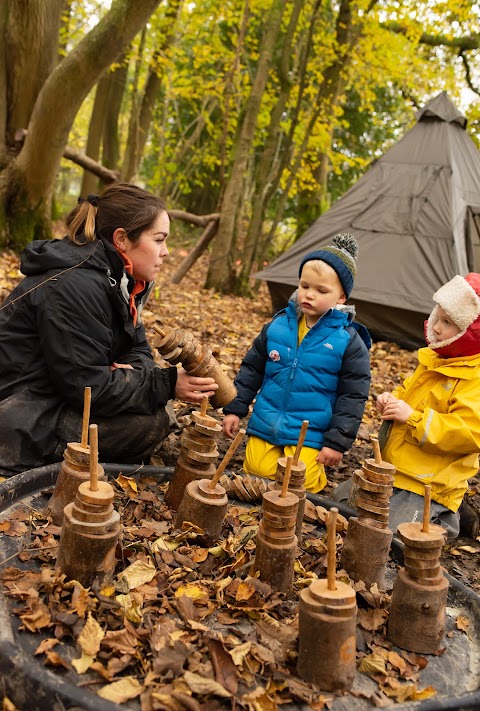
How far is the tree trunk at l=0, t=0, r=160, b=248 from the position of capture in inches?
240

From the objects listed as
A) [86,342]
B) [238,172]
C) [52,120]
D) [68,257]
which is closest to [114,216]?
[68,257]

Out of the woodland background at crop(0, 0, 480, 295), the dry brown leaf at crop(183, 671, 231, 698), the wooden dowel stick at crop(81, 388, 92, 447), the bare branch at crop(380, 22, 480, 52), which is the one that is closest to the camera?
the dry brown leaf at crop(183, 671, 231, 698)

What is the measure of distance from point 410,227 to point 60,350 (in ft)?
22.0

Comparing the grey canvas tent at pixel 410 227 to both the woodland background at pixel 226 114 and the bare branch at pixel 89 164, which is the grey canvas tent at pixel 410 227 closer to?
the woodland background at pixel 226 114

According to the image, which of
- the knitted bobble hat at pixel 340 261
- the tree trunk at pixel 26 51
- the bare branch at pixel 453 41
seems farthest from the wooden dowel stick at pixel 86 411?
the bare branch at pixel 453 41

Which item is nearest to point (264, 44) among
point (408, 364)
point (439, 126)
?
point (439, 126)

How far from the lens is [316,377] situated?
3.42 meters

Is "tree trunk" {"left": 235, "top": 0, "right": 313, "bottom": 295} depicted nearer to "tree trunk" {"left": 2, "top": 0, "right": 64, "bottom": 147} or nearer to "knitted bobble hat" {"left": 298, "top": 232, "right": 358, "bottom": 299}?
"tree trunk" {"left": 2, "top": 0, "right": 64, "bottom": 147}

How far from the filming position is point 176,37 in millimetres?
14539

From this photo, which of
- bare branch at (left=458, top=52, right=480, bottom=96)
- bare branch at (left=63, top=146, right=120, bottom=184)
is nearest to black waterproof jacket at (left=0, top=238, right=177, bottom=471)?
bare branch at (left=63, top=146, right=120, bottom=184)

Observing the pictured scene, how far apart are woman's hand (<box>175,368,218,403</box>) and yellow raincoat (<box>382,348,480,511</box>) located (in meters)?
0.98

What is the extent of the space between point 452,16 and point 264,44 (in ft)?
20.9

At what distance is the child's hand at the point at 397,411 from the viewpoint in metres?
3.12

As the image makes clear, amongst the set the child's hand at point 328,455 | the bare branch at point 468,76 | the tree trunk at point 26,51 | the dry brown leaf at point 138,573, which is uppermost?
the bare branch at point 468,76
